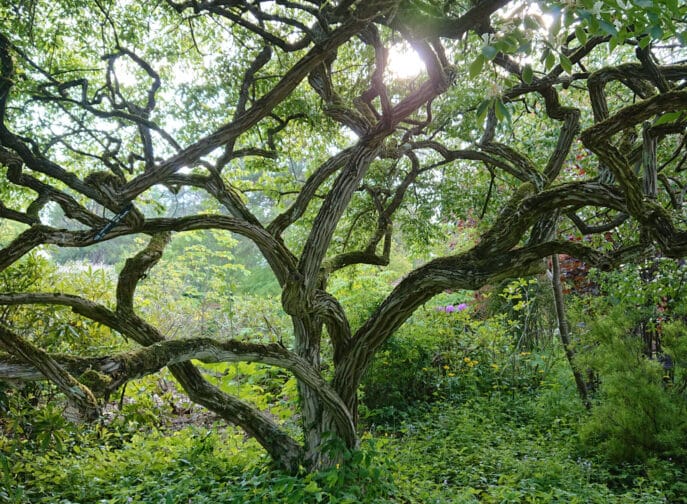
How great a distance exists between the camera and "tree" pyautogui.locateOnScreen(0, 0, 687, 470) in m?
2.85

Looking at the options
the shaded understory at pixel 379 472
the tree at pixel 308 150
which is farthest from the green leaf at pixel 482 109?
the shaded understory at pixel 379 472

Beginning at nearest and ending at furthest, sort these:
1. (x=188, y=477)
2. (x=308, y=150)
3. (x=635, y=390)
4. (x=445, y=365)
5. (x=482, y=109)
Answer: (x=482, y=109) < (x=188, y=477) < (x=635, y=390) < (x=308, y=150) < (x=445, y=365)

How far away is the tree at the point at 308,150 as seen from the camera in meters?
2.85

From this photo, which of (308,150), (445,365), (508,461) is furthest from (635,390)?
(308,150)

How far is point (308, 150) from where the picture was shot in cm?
557

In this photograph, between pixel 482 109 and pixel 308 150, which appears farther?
pixel 308 150

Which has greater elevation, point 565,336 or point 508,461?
point 565,336

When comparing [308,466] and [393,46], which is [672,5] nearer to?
[393,46]

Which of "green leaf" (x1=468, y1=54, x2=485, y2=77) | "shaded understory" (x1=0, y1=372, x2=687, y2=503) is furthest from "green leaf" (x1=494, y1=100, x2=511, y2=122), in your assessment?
"shaded understory" (x1=0, y1=372, x2=687, y2=503)

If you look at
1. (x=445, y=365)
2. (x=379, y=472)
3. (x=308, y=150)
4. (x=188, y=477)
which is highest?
(x=308, y=150)

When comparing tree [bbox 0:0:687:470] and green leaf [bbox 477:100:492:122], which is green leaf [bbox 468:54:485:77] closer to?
green leaf [bbox 477:100:492:122]

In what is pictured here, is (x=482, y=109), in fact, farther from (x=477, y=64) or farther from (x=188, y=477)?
(x=188, y=477)

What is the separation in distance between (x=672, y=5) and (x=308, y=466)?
3.89 meters

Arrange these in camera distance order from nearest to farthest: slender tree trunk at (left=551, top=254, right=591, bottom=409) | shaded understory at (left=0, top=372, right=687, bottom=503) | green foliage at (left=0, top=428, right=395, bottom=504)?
green foliage at (left=0, top=428, right=395, bottom=504), shaded understory at (left=0, top=372, right=687, bottom=503), slender tree trunk at (left=551, top=254, right=591, bottom=409)
